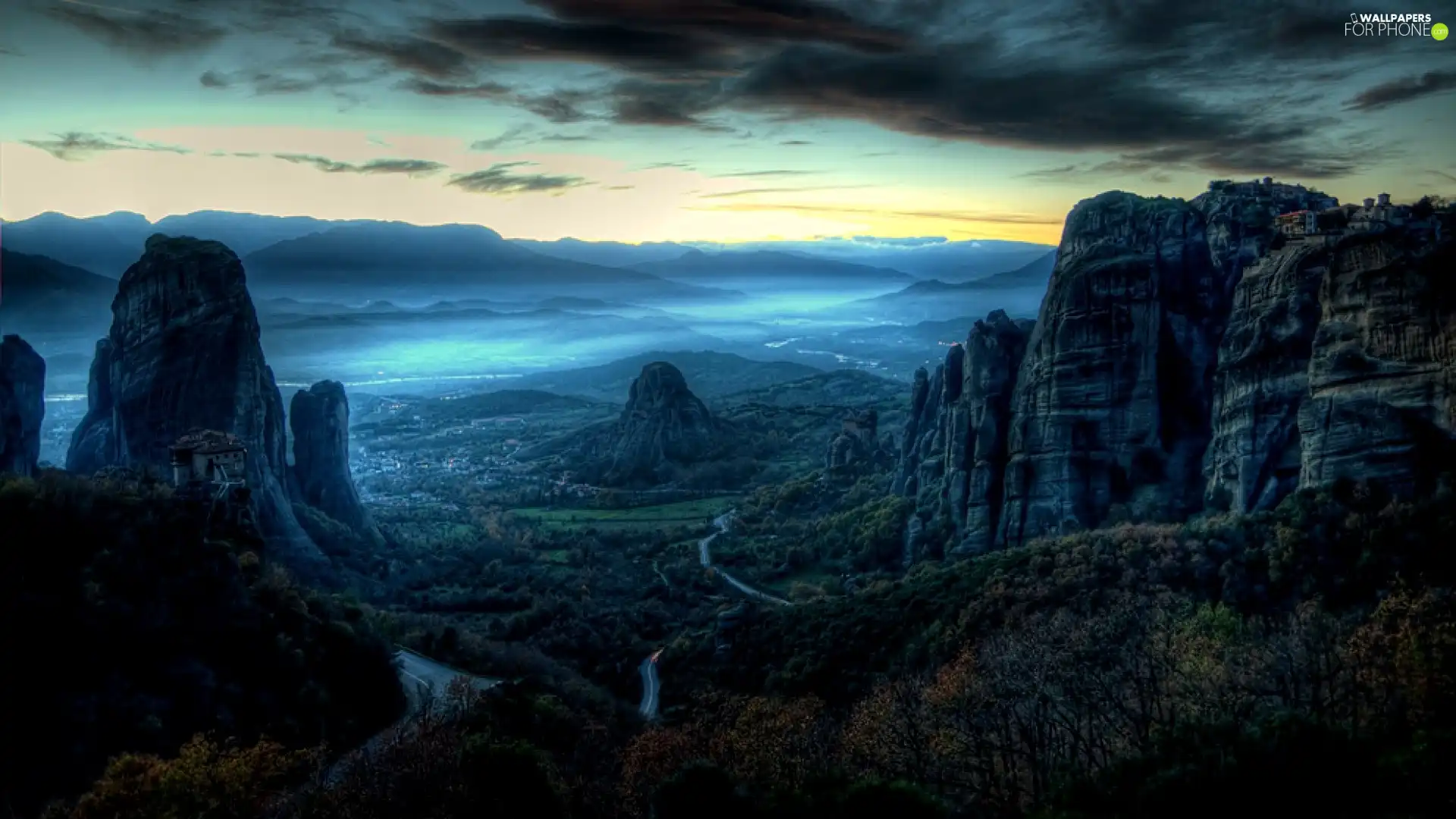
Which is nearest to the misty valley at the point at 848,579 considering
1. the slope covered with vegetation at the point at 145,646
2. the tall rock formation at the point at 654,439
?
the slope covered with vegetation at the point at 145,646

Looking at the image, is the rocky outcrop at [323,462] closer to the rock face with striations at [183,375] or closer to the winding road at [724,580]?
the rock face with striations at [183,375]

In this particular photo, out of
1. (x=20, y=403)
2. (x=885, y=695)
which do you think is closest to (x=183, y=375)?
(x=20, y=403)

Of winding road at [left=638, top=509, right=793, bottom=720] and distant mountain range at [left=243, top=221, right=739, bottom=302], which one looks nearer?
winding road at [left=638, top=509, right=793, bottom=720]

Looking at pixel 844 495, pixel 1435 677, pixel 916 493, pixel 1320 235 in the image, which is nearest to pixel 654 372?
pixel 844 495

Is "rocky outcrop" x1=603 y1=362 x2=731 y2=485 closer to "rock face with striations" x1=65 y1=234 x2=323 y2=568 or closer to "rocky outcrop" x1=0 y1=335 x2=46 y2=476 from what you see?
"rock face with striations" x1=65 y1=234 x2=323 y2=568

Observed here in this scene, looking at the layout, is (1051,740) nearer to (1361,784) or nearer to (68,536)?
(1361,784)

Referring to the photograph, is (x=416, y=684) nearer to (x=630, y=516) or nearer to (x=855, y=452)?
(x=630, y=516)

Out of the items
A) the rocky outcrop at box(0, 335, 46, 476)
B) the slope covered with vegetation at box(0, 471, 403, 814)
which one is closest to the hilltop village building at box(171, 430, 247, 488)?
the rocky outcrop at box(0, 335, 46, 476)
